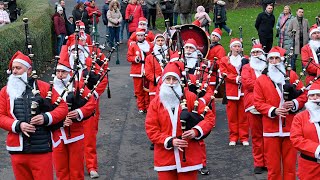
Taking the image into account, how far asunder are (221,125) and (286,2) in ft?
75.9

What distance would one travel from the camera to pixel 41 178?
28.4 ft

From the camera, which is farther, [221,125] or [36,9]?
[36,9]

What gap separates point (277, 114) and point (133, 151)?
3918 millimetres

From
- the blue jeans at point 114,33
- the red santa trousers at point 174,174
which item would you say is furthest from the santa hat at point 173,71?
the blue jeans at point 114,33

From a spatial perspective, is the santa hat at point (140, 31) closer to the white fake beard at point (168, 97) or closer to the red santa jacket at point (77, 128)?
the red santa jacket at point (77, 128)

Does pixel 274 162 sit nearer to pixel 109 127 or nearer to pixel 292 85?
pixel 292 85

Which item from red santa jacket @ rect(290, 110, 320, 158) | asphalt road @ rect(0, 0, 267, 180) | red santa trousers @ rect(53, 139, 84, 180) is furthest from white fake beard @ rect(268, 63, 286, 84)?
red santa trousers @ rect(53, 139, 84, 180)

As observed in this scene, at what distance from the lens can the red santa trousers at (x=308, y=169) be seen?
8.41 metres

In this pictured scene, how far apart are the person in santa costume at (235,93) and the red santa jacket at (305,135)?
4.28 meters

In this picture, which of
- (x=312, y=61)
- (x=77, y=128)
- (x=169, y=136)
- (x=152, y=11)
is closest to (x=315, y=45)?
(x=312, y=61)

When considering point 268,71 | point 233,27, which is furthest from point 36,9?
point 268,71

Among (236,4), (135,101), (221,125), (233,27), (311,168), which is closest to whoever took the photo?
(311,168)

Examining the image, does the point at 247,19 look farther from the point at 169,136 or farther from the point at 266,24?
the point at 169,136

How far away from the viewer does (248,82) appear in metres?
11.5
